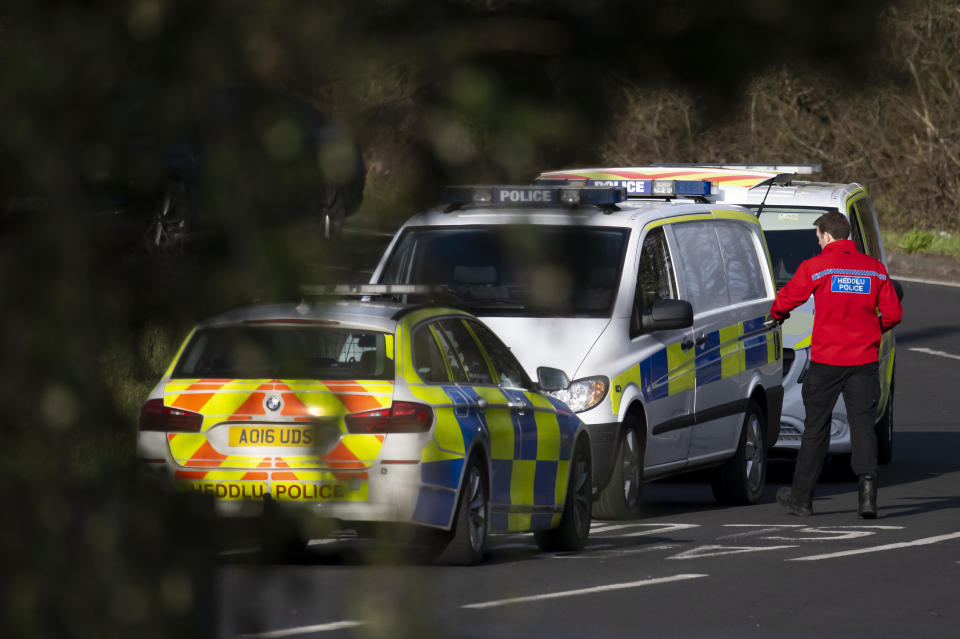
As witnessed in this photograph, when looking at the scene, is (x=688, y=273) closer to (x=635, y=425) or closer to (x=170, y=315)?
(x=635, y=425)

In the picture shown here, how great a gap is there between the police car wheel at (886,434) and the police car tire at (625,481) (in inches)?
137

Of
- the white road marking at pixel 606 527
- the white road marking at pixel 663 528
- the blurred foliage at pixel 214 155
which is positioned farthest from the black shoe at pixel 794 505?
the blurred foliage at pixel 214 155

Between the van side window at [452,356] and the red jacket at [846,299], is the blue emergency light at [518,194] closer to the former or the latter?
the van side window at [452,356]

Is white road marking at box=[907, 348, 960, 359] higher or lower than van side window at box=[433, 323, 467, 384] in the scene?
lower

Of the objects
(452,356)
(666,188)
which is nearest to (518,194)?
(452,356)

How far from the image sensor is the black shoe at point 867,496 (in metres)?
11.4

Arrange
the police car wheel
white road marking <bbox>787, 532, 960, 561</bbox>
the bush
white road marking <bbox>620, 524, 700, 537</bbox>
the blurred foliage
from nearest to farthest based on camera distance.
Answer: the blurred foliage, white road marking <bbox>787, 532, 960, 561</bbox>, white road marking <bbox>620, 524, 700, 537</bbox>, the police car wheel, the bush

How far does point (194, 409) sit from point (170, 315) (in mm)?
6696

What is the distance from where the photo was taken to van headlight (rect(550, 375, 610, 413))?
10.6m

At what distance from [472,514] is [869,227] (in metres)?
7.22

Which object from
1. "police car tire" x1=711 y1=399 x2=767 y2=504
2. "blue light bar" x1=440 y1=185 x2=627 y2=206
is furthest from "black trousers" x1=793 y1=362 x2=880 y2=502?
"blue light bar" x1=440 y1=185 x2=627 y2=206

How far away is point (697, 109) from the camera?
165cm

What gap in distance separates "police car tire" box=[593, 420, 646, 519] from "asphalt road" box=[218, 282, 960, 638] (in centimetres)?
10

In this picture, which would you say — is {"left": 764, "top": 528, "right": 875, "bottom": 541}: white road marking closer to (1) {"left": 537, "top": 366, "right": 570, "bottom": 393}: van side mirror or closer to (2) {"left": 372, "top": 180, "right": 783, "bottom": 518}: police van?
(2) {"left": 372, "top": 180, "right": 783, "bottom": 518}: police van
